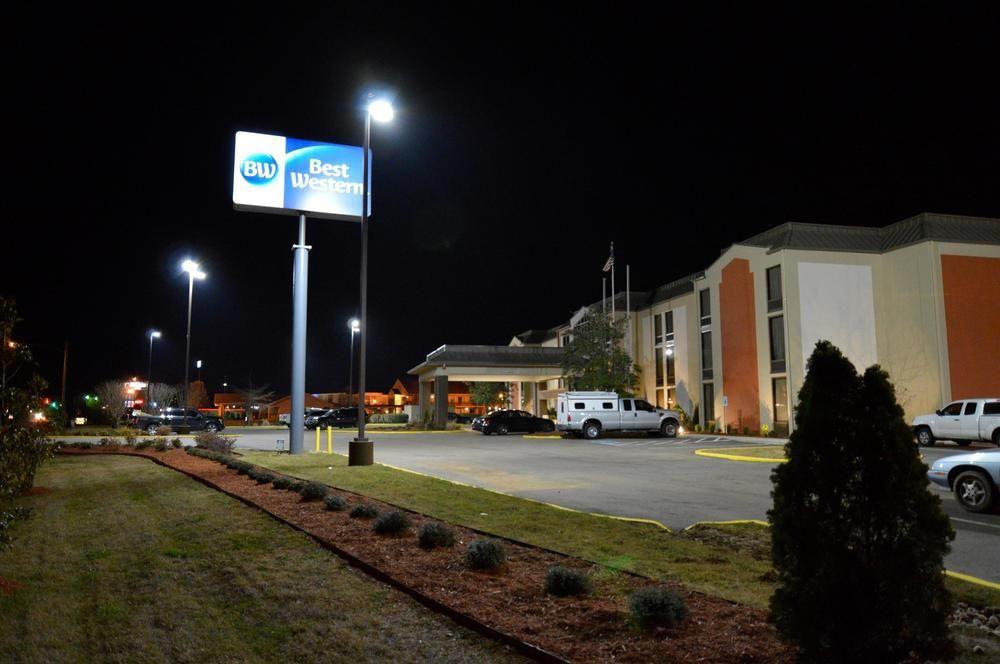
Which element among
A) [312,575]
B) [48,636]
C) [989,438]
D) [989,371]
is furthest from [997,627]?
[989,371]

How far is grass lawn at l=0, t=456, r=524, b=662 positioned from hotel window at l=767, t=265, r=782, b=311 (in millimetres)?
29556

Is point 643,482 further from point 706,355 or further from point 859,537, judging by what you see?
point 706,355

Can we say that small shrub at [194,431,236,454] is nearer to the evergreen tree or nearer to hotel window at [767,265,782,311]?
the evergreen tree

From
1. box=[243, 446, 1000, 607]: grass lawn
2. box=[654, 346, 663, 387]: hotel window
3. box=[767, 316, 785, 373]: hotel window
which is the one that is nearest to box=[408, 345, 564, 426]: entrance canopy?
box=[654, 346, 663, 387]: hotel window

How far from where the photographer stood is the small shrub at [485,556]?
6.38 meters

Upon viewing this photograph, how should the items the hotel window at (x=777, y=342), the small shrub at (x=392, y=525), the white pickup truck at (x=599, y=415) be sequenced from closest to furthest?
the small shrub at (x=392, y=525), the white pickup truck at (x=599, y=415), the hotel window at (x=777, y=342)

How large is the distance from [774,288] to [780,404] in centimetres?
560

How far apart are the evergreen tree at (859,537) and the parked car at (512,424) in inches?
1382

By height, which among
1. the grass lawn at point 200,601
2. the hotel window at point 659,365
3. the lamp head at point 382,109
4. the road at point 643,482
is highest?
the lamp head at point 382,109

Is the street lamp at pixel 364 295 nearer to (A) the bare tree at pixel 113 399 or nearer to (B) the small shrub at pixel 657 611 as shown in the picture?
(B) the small shrub at pixel 657 611

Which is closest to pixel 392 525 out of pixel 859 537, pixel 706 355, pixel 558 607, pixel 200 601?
Answer: pixel 200 601

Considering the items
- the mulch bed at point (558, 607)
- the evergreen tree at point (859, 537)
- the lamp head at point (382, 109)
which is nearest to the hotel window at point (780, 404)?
the lamp head at point (382, 109)

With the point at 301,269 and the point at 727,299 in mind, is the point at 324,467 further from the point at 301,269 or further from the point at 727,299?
the point at 727,299

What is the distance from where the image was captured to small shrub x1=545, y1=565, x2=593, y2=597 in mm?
5488
